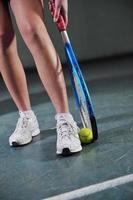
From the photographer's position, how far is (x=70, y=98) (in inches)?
103

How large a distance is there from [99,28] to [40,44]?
2.77 meters

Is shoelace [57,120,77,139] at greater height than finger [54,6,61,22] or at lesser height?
lesser

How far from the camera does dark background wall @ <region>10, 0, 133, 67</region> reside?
408 cm

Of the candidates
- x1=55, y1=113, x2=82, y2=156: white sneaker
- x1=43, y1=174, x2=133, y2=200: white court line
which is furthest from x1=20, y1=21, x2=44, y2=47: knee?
x1=43, y1=174, x2=133, y2=200: white court line

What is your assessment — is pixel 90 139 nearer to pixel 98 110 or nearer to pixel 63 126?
pixel 63 126

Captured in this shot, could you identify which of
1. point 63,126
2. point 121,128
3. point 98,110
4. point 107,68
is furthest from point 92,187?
point 107,68

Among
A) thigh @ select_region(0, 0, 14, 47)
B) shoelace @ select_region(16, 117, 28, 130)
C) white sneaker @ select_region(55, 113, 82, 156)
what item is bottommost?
shoelace @ select_region(16, 117, 28, 130)

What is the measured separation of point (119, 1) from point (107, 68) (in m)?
0.99

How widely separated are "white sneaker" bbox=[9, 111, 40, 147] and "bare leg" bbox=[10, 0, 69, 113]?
0.22 meters

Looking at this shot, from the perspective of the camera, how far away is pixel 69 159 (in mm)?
1450

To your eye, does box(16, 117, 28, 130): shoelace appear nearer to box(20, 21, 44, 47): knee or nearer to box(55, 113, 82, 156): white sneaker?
box(55, 113, 82, 156): white sneaker

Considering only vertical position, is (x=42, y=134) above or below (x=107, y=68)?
above

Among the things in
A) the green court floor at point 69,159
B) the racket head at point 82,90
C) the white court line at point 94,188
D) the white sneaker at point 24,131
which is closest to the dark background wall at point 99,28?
the green court floor at point 69,159

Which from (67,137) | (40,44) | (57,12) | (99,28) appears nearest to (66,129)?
(67,137)
